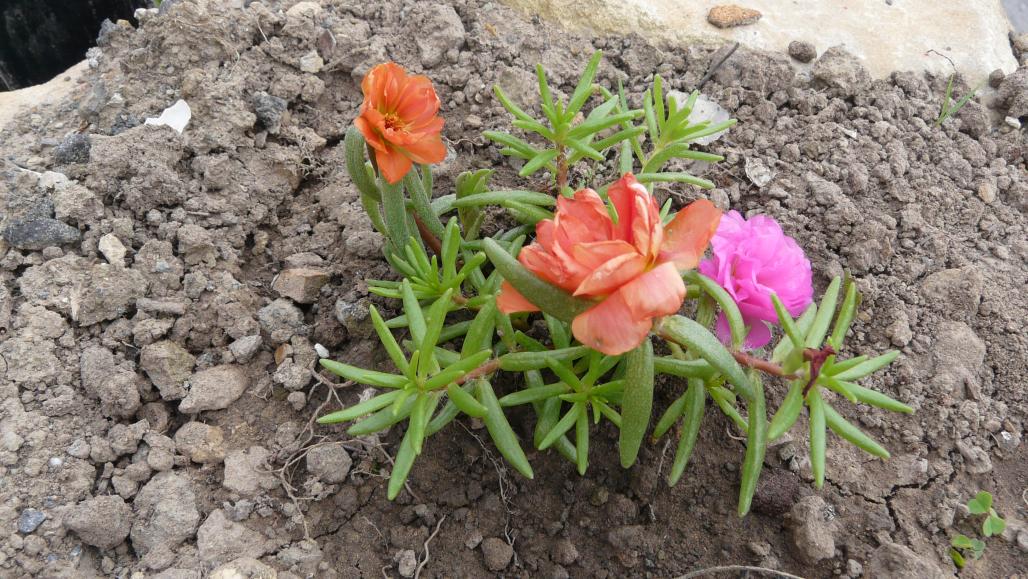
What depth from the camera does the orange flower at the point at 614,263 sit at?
4.67 ft

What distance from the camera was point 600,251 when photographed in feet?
4.69

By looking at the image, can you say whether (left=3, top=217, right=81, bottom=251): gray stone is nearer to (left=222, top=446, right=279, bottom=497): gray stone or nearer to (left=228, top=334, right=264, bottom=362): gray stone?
(left=228, top=334, right=264, bottom=362): gray stone

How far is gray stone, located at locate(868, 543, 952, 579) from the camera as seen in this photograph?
200cm

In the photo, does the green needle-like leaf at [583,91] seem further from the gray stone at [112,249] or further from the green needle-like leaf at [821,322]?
the gray stone at [112,249]

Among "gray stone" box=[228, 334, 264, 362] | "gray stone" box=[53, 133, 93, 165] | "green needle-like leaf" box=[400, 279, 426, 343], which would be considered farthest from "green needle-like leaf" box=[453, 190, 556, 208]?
"gray stone" box=[53, 133, 93, 165]

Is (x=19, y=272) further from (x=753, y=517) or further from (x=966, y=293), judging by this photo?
→ (x=966, y=293)

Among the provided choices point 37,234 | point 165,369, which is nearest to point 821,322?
point 165,369

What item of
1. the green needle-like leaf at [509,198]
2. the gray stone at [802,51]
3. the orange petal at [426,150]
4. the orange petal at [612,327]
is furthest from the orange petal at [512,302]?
the gray stone at [802,51]

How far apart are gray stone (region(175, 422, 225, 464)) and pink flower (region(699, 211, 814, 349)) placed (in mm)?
1604

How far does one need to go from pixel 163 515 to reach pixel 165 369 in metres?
0.48

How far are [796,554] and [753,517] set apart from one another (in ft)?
0.50

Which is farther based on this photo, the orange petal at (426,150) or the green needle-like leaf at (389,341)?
the orange petal at (426,150)

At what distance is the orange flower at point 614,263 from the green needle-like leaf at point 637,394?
305mm

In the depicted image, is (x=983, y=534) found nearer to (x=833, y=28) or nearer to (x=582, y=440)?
(x=582, y=440)
